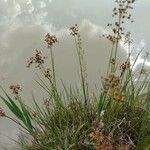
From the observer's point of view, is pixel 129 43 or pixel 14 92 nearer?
pixel 14 92

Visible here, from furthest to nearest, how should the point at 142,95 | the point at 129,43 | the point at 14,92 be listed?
the point at 142,95
the point at 129,43
the point at 14,92

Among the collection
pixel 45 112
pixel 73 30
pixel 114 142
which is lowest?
pixel 114 142

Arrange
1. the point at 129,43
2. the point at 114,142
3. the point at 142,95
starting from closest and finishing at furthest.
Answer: the point at 114,142 < the point at 129,43 < the point at 142,95

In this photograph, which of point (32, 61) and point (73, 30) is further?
point (73, 30)

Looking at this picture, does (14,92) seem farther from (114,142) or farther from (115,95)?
(115,95)

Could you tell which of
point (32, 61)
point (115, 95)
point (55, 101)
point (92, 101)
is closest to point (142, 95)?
point (92, 101)

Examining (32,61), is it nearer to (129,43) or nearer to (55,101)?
(55,101)

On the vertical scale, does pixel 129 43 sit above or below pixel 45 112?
above

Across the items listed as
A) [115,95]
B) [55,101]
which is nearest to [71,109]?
[55,101]

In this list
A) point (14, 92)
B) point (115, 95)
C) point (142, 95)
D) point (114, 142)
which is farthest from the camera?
point (142, 95)

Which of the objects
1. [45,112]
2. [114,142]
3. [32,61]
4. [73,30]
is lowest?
[114,142]
